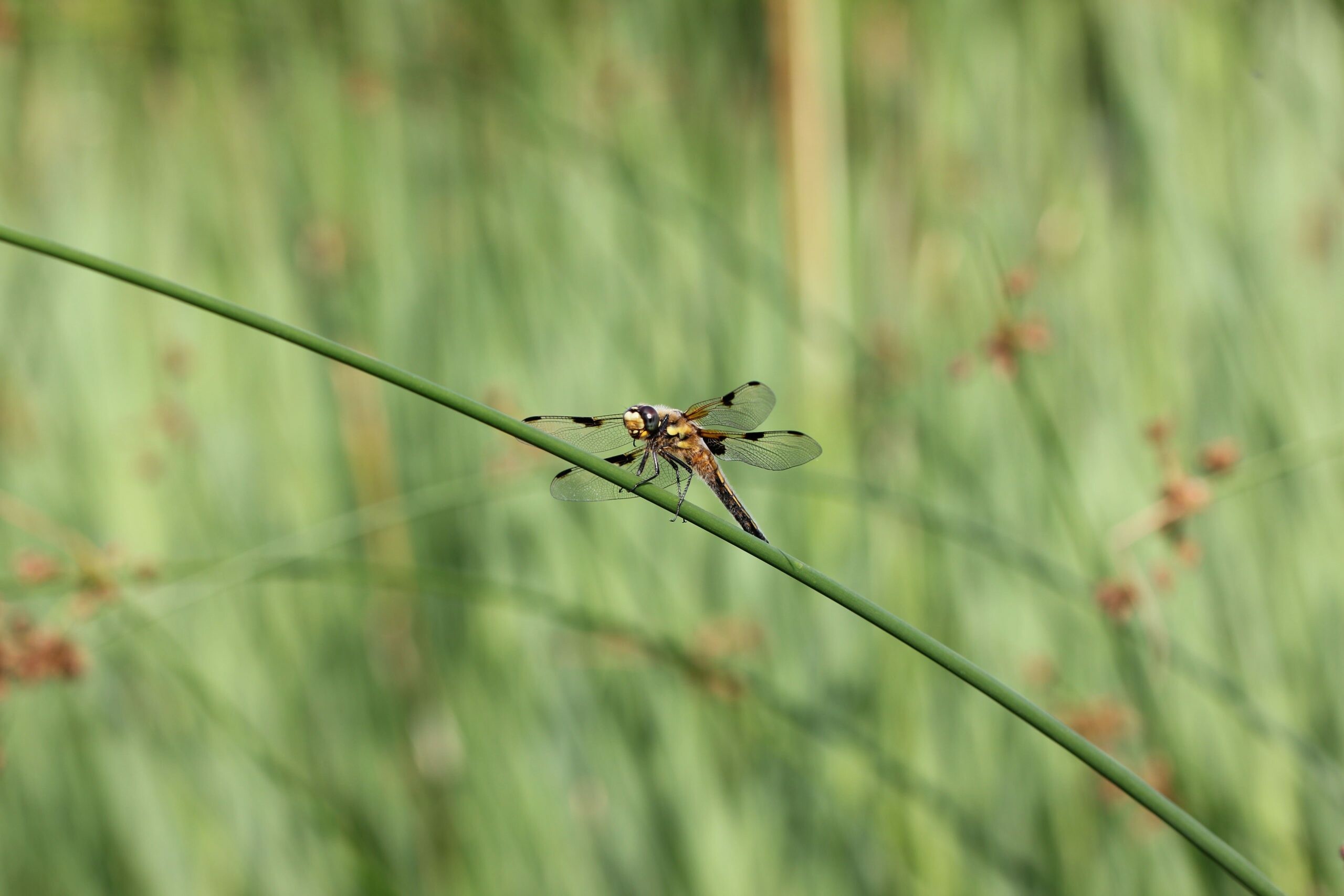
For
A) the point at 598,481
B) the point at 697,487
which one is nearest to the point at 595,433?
the point at 598,481

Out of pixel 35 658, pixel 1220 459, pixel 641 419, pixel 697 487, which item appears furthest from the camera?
pixel 697 487

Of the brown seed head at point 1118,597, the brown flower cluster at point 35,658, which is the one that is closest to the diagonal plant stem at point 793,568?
the brown seed head at point 1118,597

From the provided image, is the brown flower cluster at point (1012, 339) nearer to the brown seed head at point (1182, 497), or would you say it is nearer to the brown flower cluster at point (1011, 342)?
the brown flower cluster at point (1011, 342)

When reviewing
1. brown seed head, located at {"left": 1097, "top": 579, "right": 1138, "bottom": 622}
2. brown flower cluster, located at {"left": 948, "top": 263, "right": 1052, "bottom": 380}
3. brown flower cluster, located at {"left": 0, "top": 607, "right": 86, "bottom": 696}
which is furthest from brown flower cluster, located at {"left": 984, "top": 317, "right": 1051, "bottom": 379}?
brown flower cluster, located at {"left": 0, "top": 607, "right": 86, "bottom": 696}

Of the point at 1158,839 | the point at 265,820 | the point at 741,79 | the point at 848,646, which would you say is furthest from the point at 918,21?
the point at 265,820

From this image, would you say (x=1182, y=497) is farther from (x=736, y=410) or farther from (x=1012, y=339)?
(x=736, y=410)

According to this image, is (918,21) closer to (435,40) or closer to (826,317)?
(826,317)
